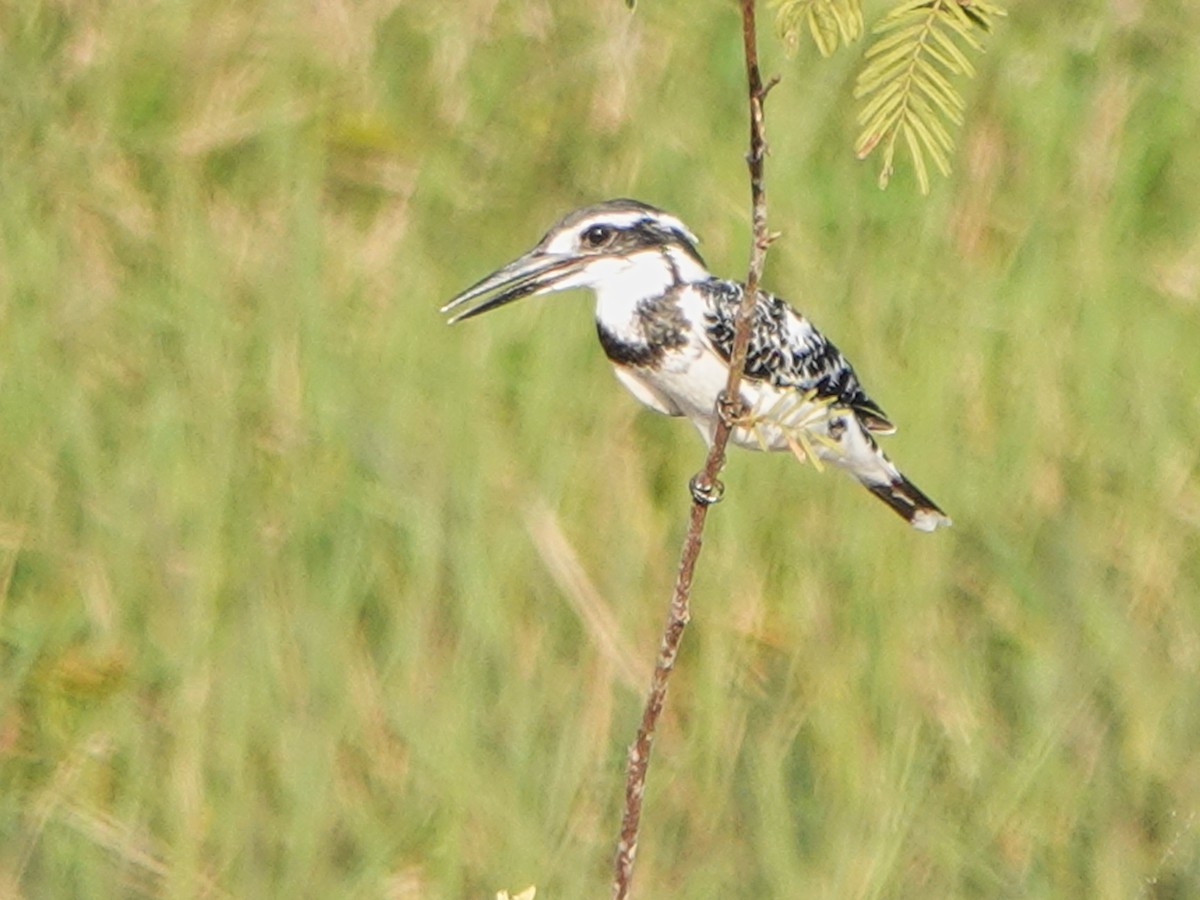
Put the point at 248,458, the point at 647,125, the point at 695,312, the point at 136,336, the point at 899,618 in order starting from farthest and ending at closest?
the point at 647,125 < the point at 136,336 < the point at 248,458 < the point at 899,618 < the point at 695,312

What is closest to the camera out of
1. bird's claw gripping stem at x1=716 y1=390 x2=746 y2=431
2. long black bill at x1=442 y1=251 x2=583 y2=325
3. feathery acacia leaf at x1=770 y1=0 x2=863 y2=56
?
feathery acacia leaf at x1=770 y1=0 x2=863 y2=56

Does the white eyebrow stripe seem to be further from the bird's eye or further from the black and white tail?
the black and white tail

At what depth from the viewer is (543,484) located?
14.3ft

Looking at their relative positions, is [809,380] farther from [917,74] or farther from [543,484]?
[917,74]

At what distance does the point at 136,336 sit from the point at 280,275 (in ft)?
1.03

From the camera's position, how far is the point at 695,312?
331cm

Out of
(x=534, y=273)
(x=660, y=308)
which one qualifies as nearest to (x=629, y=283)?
(x=660, y=308)

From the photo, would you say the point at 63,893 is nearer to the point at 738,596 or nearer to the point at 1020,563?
the point at 738,596

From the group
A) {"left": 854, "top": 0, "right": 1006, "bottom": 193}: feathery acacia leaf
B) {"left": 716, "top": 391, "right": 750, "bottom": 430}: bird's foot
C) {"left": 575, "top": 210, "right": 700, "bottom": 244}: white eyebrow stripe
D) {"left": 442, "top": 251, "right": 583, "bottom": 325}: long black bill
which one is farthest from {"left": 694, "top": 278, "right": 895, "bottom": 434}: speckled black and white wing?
{"left": 854, "top": 0, "right": 1006, "bottom": 193}: feathery acacia leaf

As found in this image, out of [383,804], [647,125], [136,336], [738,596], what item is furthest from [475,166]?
[383,804]

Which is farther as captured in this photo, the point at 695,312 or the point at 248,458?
A: the point at 248,458

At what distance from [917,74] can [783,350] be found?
62.6 inches

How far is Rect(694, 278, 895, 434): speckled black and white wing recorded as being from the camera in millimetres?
3312

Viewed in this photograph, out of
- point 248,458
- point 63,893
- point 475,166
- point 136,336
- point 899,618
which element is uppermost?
point 475,166
